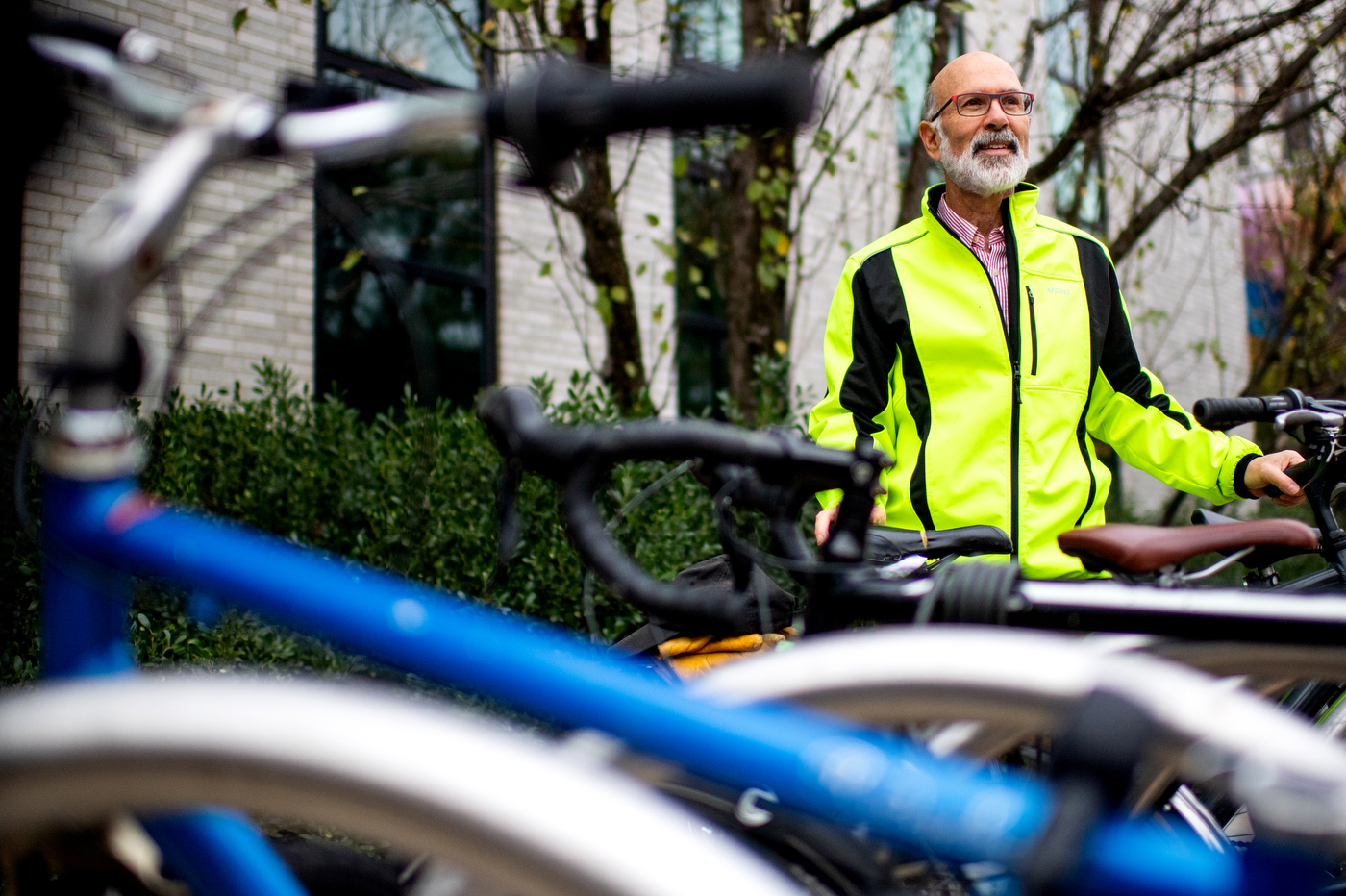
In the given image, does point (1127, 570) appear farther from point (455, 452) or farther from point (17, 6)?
point (455, 452)

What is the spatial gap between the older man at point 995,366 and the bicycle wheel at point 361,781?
1.74 m

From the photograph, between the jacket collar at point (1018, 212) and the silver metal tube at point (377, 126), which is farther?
the jacket collar at point (1018, 212)

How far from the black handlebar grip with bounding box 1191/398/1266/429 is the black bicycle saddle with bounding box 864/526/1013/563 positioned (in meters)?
0.71

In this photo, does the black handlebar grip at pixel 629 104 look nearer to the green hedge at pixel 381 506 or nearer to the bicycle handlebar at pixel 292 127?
the bicycle handlebar at pixel 292 127

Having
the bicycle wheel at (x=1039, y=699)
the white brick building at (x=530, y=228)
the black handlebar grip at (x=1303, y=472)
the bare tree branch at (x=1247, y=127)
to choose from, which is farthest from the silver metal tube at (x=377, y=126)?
the bare tree branch at (x=1247, y=127)

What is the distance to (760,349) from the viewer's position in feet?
19.7

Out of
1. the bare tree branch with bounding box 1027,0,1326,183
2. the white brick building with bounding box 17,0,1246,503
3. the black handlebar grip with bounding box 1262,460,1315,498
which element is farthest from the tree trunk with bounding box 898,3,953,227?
the black handlebar grip with bounding box 1262,460,1315,498

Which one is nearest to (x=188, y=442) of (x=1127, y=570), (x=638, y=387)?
(x=638, y=387)

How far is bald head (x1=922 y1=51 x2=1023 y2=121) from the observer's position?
8.73ft

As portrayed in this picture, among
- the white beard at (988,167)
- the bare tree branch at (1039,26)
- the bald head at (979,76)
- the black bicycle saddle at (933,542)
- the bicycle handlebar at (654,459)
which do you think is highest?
the bare tree branch at (1039,26)

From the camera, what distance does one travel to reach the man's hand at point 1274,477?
2240 mm

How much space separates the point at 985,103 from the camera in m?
2.67

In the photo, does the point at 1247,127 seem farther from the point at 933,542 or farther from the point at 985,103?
the point at 933,542

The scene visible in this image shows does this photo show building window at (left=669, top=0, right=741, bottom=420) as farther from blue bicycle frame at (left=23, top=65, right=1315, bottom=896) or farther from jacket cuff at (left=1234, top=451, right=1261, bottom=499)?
blue bicycle frame at (left=23, top=65, right=1315, bottom=896)
